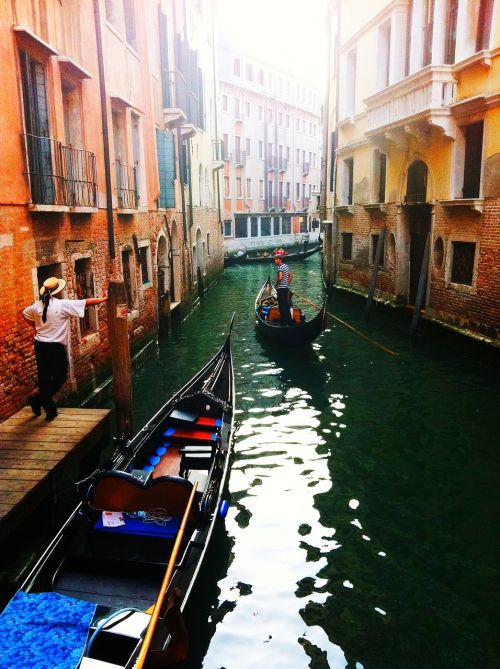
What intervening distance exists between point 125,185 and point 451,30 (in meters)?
6.00

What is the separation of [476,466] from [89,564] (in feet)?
12.4

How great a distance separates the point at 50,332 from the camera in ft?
15.4

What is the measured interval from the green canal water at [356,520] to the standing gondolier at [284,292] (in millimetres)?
1430

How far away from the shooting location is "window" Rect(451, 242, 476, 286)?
9383 millimetres

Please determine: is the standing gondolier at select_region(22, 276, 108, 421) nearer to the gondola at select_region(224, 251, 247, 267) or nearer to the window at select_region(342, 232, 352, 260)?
the window at select_region(342, 232, 352, 260)

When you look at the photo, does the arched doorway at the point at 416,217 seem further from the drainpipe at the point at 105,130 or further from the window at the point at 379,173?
the drainpipe at the point at 105,130

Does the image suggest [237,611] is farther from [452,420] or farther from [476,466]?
[452,420]

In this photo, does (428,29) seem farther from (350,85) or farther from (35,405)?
(35,405)

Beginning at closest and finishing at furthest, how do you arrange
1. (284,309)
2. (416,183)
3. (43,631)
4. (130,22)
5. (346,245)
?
(43,631) → (130,22) → (284,309) → (416,183) → (346,245)

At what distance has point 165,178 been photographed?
1098 cm

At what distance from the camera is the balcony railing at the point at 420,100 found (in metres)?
9.30

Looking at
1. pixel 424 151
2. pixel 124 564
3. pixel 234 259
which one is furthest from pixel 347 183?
pixel 124 564

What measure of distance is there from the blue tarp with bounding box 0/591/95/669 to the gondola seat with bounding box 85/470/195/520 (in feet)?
2.81

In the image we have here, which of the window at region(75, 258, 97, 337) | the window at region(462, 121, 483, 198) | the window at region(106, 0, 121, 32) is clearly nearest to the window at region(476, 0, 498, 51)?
the window at region(462, 121, 483, 198)
